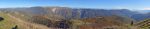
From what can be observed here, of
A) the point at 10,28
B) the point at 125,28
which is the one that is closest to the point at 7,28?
the point at 10,28

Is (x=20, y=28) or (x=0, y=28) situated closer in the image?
(x=0, y=28)

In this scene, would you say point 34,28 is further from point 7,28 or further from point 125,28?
point 125,28

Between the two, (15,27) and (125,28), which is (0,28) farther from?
(125,28)

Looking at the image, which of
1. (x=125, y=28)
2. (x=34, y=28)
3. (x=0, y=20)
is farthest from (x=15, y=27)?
(x=125, y=28)

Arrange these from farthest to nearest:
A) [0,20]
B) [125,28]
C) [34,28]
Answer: [34,28]
[0,20]
[125,28]

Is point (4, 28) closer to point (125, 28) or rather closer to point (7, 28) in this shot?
point (7, 28)

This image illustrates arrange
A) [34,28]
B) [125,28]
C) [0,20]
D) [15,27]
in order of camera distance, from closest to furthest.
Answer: [125,28] → [15,27] → [0,20] → [34,28]

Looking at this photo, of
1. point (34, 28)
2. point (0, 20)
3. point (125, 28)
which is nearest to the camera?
point (125, 28)

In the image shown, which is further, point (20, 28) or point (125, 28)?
point (20, 28)
